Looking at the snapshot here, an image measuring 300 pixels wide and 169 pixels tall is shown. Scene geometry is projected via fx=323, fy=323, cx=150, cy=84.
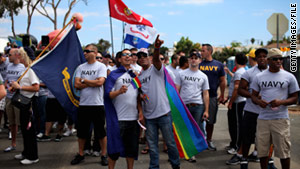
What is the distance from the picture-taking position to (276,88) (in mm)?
→ 4547

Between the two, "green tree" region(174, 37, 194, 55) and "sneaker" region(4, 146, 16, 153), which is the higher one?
"green tree" region(174, 37, 194, 55)

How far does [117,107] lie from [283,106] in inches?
95.5

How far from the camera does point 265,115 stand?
4676 millimetres

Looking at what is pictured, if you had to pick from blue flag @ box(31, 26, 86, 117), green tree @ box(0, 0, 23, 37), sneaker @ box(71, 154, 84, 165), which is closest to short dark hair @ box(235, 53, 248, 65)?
blue flag @ box(31, 26, 86, 117)

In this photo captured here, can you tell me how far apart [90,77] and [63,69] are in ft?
1.93

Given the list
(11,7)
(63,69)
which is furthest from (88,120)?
(11,7)

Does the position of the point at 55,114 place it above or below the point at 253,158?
above

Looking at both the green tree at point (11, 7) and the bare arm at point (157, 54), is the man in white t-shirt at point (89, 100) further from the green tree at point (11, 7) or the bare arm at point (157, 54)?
the green tree at point (11, 7)

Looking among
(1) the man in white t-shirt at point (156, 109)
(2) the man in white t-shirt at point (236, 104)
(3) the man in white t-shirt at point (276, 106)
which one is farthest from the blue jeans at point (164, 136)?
(2) the man in white t-shirt at point (236, 104)

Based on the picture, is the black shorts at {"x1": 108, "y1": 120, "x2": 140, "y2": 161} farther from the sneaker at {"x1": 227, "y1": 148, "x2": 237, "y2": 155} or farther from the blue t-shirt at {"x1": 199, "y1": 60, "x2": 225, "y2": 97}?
the blue t-shirt at {"x1": 199, "y1": 60, "x2": 225, "y2": 97}

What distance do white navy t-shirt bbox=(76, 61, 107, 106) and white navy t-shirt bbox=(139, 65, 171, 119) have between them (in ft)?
4.71

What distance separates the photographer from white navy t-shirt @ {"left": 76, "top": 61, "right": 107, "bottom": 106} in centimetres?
606

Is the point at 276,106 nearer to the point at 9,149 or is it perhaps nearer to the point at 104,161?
the point at 104,161

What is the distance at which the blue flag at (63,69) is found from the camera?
6004 mm
